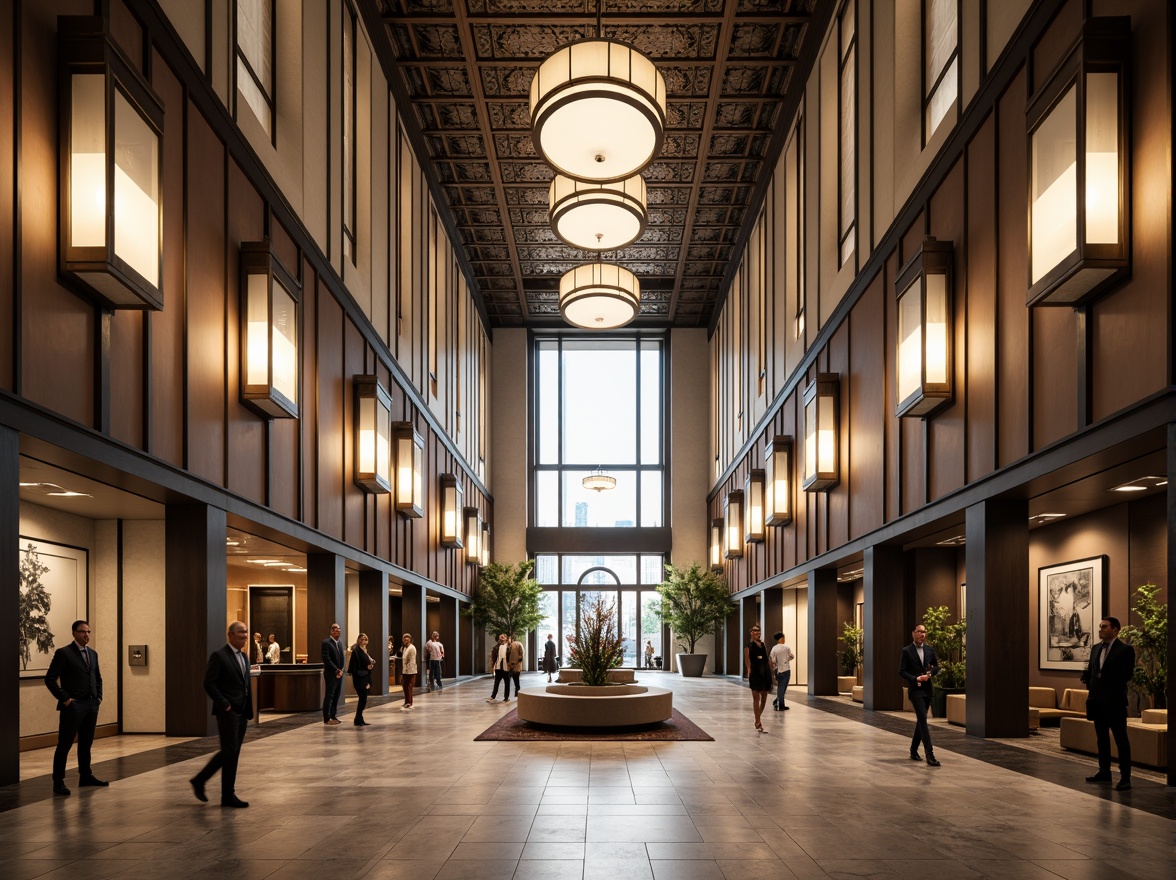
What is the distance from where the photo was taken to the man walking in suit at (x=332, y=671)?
15.0m

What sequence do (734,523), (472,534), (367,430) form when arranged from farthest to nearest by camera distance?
(472,534) → (734,523) → (367,430)

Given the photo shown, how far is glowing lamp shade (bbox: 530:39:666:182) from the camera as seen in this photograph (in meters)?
13.7

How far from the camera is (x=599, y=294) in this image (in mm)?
23500

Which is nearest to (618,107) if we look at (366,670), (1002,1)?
(1002,1)

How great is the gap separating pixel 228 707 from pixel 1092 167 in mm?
8177

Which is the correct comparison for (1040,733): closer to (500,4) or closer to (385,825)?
(385,825)

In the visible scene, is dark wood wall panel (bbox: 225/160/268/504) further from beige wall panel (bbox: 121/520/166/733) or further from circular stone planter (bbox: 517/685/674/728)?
circular stone planter (bbox: 517/685/674/728)

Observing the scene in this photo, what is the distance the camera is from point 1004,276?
37.3 ft

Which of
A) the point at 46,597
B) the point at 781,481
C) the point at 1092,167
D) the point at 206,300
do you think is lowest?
the point at 46,597

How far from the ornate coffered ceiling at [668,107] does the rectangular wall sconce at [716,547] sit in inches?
361

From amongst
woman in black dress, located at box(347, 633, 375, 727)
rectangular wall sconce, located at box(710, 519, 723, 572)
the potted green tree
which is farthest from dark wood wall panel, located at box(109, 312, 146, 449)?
rectangular wall sconce, located at box(710, 519, 723, 572)

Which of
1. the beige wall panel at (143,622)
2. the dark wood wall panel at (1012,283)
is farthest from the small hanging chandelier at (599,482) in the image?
the dark wood wall panel at (1012,283)

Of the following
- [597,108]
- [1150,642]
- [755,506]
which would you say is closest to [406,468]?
[755,506]

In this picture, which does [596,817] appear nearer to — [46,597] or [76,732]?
Answer: [76,732]
